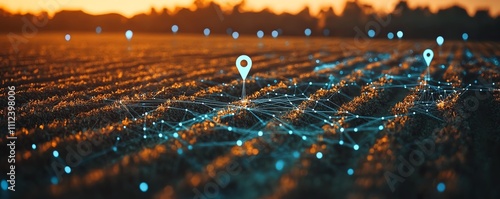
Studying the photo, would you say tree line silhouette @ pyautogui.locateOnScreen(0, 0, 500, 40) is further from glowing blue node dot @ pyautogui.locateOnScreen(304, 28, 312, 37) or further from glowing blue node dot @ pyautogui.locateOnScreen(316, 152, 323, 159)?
glowing blue node dot @ pyautogui.locateOnScreen(316, 152, 323, 159)

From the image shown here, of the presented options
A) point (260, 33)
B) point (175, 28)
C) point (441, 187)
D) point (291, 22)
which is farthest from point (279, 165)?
point (175, 28)

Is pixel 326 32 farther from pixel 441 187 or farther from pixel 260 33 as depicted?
pixel 441 187

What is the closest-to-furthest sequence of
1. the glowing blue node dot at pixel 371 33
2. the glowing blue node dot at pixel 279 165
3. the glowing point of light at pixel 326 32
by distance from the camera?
1. the glowing blue node dot at pixel 279 165
2. the glowing blue node dot at pixel 371 33
3. the glowing point of light at pixel 326 32

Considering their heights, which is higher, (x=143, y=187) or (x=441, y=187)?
(x=441, y=187)

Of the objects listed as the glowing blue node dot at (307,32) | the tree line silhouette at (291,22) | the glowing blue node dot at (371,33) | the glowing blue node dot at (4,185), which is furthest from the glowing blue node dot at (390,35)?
the glowing blue node dot at (4,185)

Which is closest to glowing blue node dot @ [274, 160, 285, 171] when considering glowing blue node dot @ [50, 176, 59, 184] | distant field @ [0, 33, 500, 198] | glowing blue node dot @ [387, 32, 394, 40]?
distant field @ [0, 33, 500, 198]

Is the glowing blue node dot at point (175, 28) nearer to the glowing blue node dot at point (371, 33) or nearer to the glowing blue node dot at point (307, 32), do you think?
the glowing blue node dot at point (307, 32)

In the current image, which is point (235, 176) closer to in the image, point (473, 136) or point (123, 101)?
point (473, 136)

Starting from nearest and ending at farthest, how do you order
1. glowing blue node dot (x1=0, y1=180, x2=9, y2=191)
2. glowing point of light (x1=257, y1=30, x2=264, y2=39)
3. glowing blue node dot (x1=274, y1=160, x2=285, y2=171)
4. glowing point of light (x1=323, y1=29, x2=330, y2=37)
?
glowing blue node dot (x1=0, y1=180, x2=9, y2=191)
glowing blue node dot (x1=274, y1=160, x2=285, y2=171)
glowing point of light (x1=323, y1=29, x2=330, y2=37)
glowing point of light (x1=257, y1=30, x2=264, y2=39)
